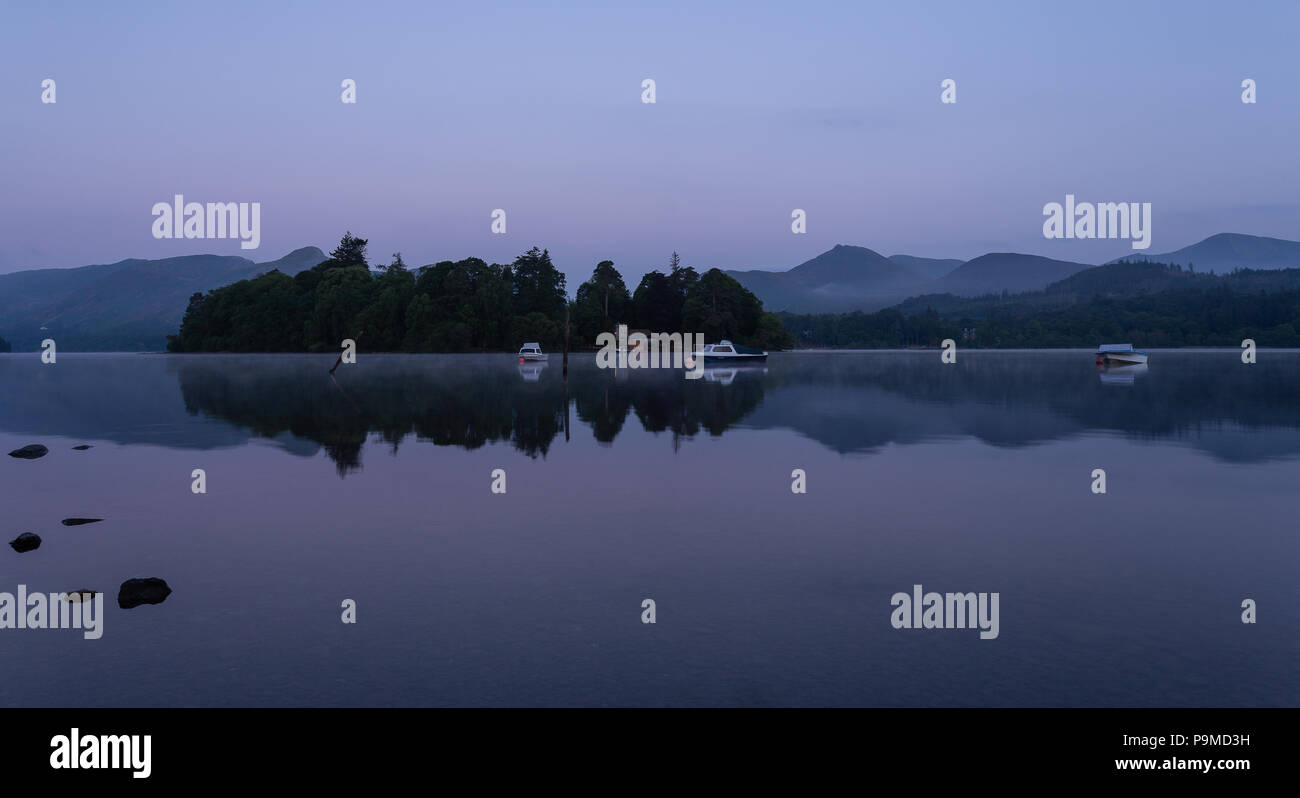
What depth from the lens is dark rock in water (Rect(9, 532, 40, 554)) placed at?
47.6ft

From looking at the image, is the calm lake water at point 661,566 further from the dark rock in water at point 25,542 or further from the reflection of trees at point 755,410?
the reflection of trees at point 755,410

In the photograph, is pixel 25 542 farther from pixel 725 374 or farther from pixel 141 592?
pixel 725 374

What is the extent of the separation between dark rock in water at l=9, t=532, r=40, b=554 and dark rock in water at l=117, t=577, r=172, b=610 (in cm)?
441

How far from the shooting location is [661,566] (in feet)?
42.5

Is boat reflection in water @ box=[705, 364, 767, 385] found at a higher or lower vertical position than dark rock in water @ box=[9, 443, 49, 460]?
higher

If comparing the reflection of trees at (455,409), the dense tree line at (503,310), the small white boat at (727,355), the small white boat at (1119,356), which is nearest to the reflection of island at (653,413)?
the reflection of trees at (455,409)

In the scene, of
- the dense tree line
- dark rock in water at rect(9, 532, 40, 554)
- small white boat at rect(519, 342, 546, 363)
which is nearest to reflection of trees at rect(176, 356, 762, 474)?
dark rock in water at rect(9, 532, 40, 554)

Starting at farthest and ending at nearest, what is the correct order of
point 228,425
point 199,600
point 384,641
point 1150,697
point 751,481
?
point 228,425 < point 751,481 < point 199,600 < point 384,641 < point 1150,697

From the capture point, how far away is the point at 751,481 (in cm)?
2083

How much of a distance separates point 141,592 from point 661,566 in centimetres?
732
